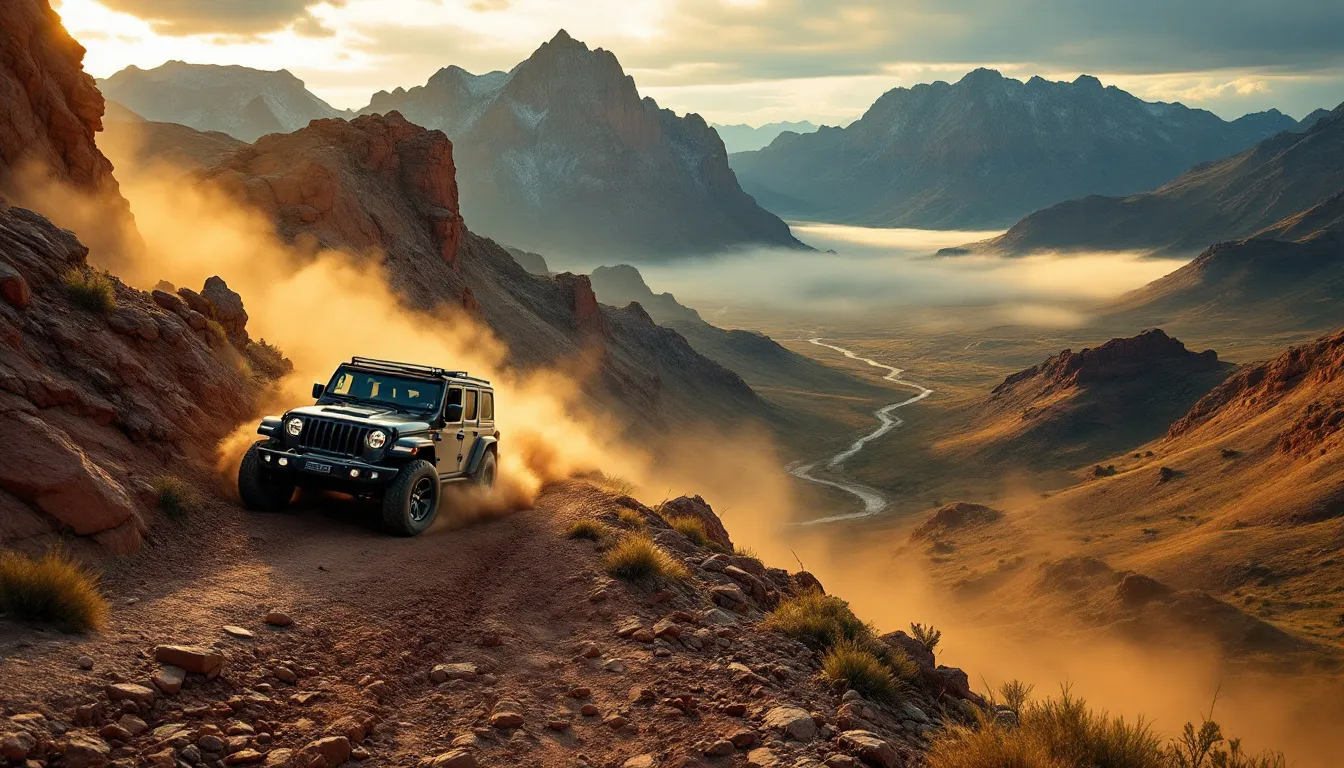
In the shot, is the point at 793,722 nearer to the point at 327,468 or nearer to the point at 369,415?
the point at 327,468

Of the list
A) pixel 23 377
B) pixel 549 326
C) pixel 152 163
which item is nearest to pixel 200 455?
pixel 23 377

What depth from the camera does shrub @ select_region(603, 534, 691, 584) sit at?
38.5ft

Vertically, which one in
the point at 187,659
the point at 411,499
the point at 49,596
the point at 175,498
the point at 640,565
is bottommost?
the point at 187,659

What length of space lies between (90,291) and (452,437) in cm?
563

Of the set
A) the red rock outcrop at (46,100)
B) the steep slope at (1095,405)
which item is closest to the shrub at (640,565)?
the red rock outcrop at (46,100)

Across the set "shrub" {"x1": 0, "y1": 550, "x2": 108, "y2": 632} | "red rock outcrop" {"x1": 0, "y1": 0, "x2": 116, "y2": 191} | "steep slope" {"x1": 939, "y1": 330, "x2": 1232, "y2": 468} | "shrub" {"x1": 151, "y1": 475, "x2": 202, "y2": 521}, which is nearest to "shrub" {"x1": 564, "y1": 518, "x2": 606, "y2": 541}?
"shrub" {"x1": 151, "y1": 475, "x2": 202, "y2": 521}

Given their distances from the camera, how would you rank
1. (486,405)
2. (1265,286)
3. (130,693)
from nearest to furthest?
(130,693) < (486,405) < (1265,286)

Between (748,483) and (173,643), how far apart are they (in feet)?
232

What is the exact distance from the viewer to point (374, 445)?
13320 millimetres

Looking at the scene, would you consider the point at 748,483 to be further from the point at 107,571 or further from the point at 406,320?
the point at 107,571

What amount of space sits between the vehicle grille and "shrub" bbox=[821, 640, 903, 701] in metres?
7.32

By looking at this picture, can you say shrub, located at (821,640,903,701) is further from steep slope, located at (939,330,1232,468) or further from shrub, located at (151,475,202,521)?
steep slope, located at (939,330,1232,468)

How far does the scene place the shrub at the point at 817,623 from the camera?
10.7m

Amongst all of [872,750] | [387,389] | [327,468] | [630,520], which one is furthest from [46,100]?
[872,750]
